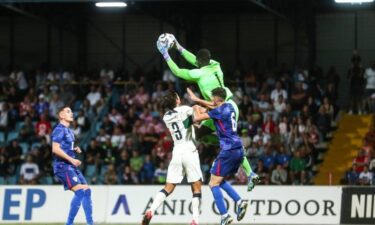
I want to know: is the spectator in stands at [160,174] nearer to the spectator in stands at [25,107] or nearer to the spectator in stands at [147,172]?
the spectator in stands at [147,172]

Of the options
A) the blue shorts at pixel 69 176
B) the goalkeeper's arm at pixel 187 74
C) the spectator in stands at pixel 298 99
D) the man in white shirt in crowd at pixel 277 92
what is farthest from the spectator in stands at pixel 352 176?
the blue shorts at pixel 69 176

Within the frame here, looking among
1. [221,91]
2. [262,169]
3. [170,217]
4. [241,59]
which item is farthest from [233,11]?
[221,91]

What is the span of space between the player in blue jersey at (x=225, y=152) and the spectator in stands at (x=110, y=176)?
34.7ft

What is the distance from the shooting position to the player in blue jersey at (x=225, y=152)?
56.7ft

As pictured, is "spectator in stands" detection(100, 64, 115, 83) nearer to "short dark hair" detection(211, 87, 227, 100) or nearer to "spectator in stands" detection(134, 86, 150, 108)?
"spectator in stands" detection(134, 86, 150, 108)

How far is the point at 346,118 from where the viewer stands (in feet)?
104

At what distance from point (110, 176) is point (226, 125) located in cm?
1116

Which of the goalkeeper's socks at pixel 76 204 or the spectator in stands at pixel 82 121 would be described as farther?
the spectator in stands at pixel 82 121

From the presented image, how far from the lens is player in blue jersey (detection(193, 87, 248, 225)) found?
1730 cm

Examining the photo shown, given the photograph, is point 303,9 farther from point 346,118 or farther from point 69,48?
point 69,48

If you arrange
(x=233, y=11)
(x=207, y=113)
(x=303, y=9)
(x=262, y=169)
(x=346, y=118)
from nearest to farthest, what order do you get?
(x=207, y=113)
(x=262, y=169)
(x=346, y=118)
(x=303, y=9)
(x=233, y=11)

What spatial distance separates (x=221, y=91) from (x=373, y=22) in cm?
1879

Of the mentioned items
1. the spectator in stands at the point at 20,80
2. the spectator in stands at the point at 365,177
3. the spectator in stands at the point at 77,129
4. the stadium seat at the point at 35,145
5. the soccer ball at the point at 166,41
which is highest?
the soccer ball at the point at 166,41

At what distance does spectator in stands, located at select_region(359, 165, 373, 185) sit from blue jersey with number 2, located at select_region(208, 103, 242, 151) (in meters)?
9.20
